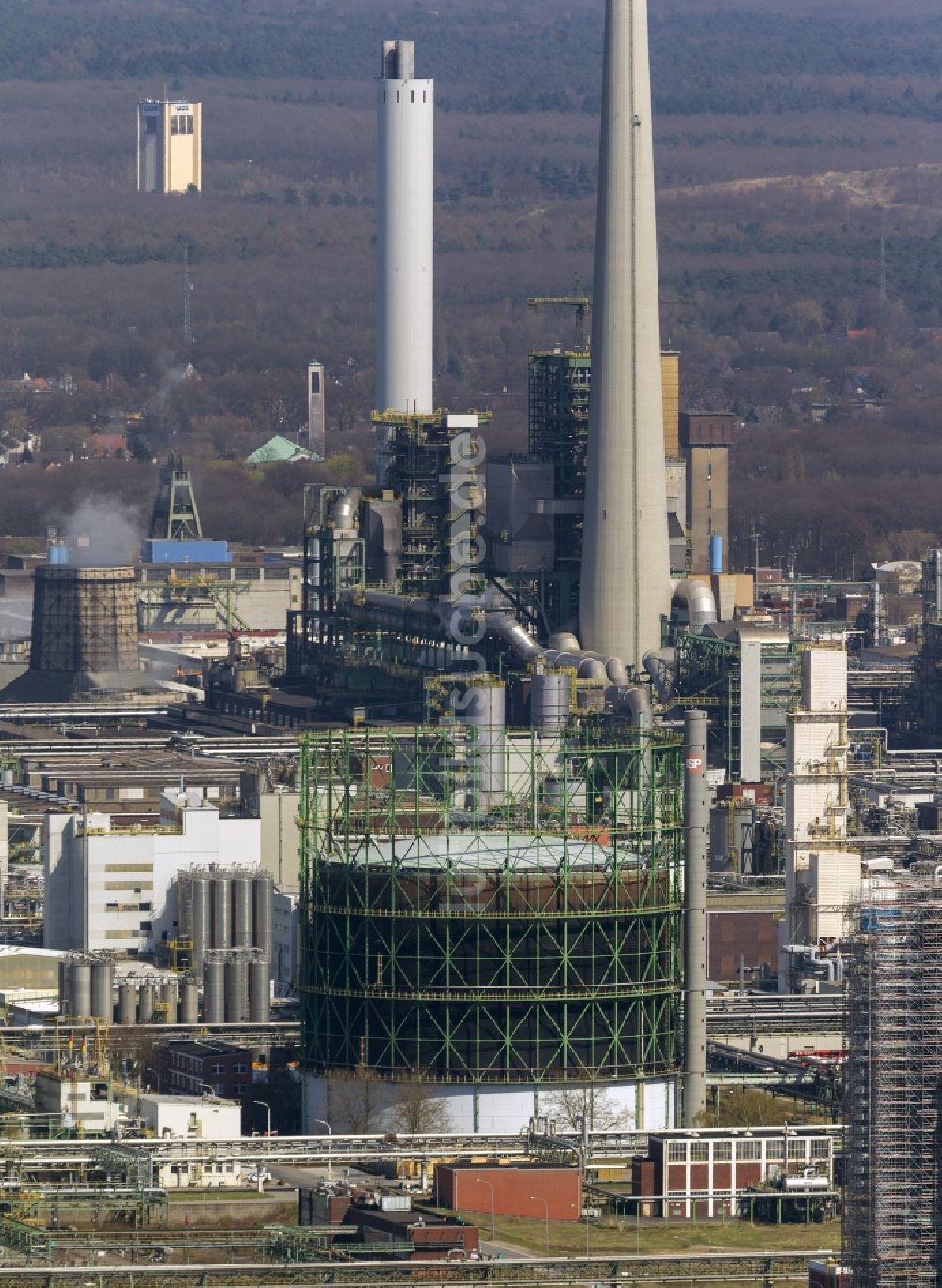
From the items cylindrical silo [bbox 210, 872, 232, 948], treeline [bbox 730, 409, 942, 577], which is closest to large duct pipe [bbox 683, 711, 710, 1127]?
cylindrical silo [bbox 210, 872, 232, 948]

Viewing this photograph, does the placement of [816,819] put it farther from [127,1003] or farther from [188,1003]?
[127,1003]

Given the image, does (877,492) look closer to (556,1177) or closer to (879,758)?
(879,758)

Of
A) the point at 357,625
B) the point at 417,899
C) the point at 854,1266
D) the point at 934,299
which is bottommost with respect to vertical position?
the point at 854,1266

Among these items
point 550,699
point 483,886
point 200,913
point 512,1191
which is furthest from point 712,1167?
point 550,699

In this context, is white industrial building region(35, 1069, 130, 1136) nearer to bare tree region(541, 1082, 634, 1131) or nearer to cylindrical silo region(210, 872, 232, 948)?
bare tree region(541, 1082, 634, 1131)

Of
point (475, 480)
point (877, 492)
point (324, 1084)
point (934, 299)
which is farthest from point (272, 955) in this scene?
point (934, 299)
